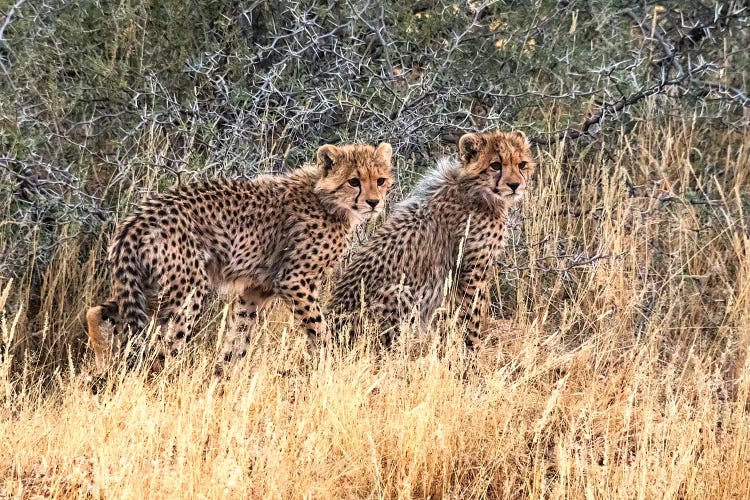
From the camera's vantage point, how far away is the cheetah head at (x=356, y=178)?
4711mm

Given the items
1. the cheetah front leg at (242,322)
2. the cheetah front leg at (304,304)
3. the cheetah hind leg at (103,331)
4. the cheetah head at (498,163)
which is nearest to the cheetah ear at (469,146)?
the cheetah head at (498,163)

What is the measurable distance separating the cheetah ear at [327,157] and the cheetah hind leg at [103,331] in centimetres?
102

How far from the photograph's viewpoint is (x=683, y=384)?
4.54 m

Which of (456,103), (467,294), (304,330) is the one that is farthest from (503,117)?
(304,330)

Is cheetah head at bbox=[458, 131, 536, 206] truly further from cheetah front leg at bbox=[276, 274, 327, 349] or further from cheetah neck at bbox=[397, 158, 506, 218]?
cheetah front leg at bbox=[276, 274, 327, 349]

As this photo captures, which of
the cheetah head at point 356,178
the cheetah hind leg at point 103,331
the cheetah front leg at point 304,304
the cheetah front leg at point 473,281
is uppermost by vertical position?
the cheetah head at point 356,178

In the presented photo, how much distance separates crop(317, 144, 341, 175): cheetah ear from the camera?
473cm

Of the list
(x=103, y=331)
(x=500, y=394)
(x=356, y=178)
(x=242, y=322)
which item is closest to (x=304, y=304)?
(x=242, y=322)

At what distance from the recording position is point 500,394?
388 cm

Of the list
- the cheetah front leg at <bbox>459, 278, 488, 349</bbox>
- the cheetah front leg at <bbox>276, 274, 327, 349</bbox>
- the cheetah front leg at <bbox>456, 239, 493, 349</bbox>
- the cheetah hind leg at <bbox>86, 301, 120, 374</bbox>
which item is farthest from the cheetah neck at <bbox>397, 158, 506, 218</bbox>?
the cheetah hind leg at <bbox>86, 301, 120, 374</bbox>

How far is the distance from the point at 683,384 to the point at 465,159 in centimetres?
127

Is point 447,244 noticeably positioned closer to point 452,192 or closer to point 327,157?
point 452,192

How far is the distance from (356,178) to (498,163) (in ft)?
1.99

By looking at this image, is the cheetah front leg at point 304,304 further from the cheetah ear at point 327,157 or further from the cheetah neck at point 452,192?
the cheetah neck at point 452,192
